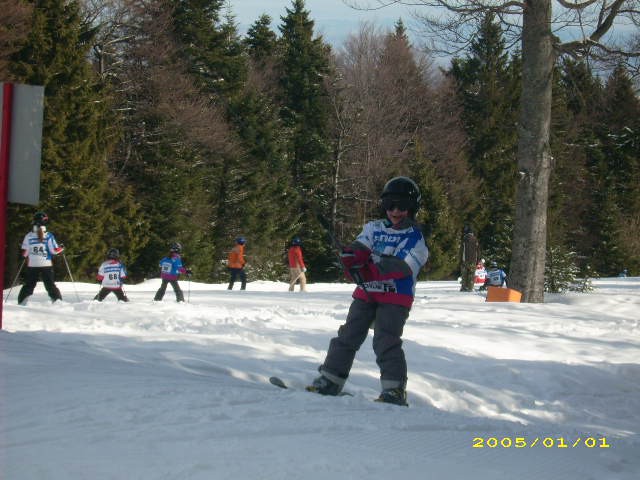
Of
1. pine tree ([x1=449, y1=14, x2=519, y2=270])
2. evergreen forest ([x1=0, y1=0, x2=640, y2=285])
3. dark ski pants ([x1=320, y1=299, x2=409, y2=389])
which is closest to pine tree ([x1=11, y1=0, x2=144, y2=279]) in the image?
evergreen forest ([x1=0, y1=0, x2=640, y2=285])

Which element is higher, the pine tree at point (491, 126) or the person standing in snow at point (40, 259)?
the pine tree at point (491, 126)

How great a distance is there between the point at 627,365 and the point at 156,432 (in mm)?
6061

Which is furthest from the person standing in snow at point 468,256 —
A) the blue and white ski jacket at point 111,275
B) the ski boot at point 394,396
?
the ski boot at point 394,396

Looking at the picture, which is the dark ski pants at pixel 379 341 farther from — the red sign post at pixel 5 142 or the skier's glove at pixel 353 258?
the red sign post at pixel 5 142

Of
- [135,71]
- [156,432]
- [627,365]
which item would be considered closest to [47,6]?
[135,71]

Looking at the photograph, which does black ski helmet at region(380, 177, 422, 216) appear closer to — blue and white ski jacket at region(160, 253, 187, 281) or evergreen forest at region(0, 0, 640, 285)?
blue and white ski jacket at region(160, 253, 187, 281)

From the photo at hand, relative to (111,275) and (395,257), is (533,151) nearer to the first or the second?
(111,275)

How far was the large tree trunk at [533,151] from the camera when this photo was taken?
46.0 ft

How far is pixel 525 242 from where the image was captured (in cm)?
1441

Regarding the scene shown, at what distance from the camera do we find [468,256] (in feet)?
73.6

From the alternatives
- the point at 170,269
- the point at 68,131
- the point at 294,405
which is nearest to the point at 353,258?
the point at 294,405
